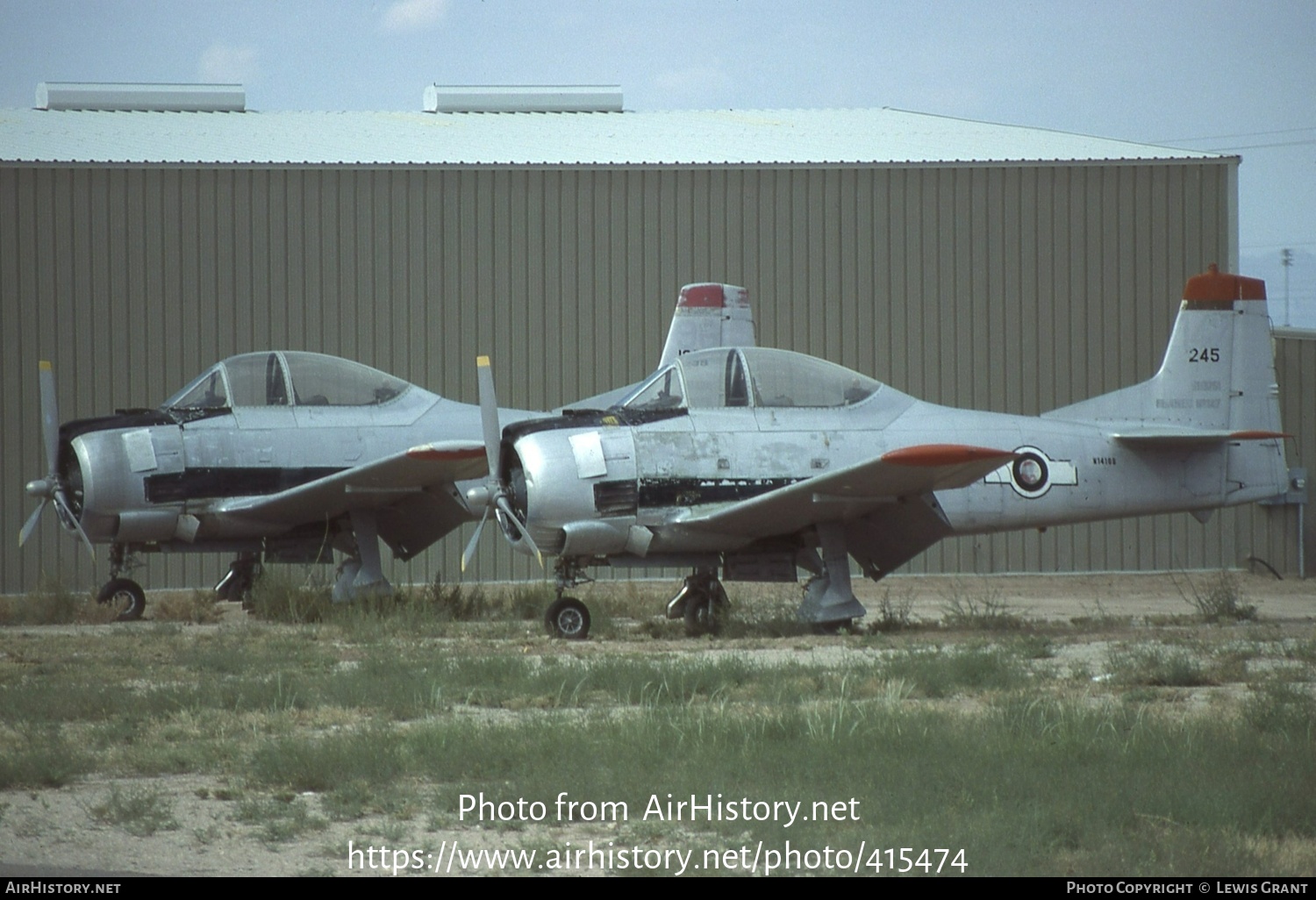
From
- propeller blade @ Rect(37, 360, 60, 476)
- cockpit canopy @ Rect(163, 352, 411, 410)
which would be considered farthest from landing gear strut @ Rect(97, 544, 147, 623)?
cockpit canopy @ Rect(163, 352, 411, 410)

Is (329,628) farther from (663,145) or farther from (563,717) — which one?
(663,145)

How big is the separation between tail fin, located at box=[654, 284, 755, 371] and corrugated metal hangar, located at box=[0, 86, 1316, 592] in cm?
311

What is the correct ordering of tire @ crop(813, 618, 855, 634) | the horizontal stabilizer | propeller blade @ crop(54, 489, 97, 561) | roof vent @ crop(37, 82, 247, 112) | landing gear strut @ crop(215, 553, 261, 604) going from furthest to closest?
roof vent @ crop(37, 82, 247, 112)
landing gear strut @ crop(215, 553, 261, 604)
propeller blade @ crop(54, 489, 97, 561)
the horizontal stabilizer
tire @ crop(813, 618, 855, 634)

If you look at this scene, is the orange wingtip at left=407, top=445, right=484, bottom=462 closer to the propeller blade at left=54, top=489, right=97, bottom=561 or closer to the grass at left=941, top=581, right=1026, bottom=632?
the propeller blade at left=54, top=489, right=97, bottom=561

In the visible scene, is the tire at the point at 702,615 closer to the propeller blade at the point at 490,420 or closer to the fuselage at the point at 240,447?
the propeller blade at the point at 490,420

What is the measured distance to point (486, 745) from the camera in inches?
242

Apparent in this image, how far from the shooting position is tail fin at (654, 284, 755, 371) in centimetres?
1481

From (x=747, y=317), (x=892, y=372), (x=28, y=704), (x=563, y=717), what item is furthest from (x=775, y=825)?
(x=892, y=372)

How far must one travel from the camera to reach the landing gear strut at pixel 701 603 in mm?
11578

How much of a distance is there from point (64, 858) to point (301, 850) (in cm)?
80

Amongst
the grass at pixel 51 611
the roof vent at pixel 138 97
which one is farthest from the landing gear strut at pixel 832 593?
the roof vent at pixel 138 97

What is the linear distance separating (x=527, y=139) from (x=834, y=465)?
1046 centimetres

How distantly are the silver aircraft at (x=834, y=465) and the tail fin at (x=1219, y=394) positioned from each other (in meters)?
0.02

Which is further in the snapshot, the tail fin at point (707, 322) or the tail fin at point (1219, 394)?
the tail fin at point (707, 322)
